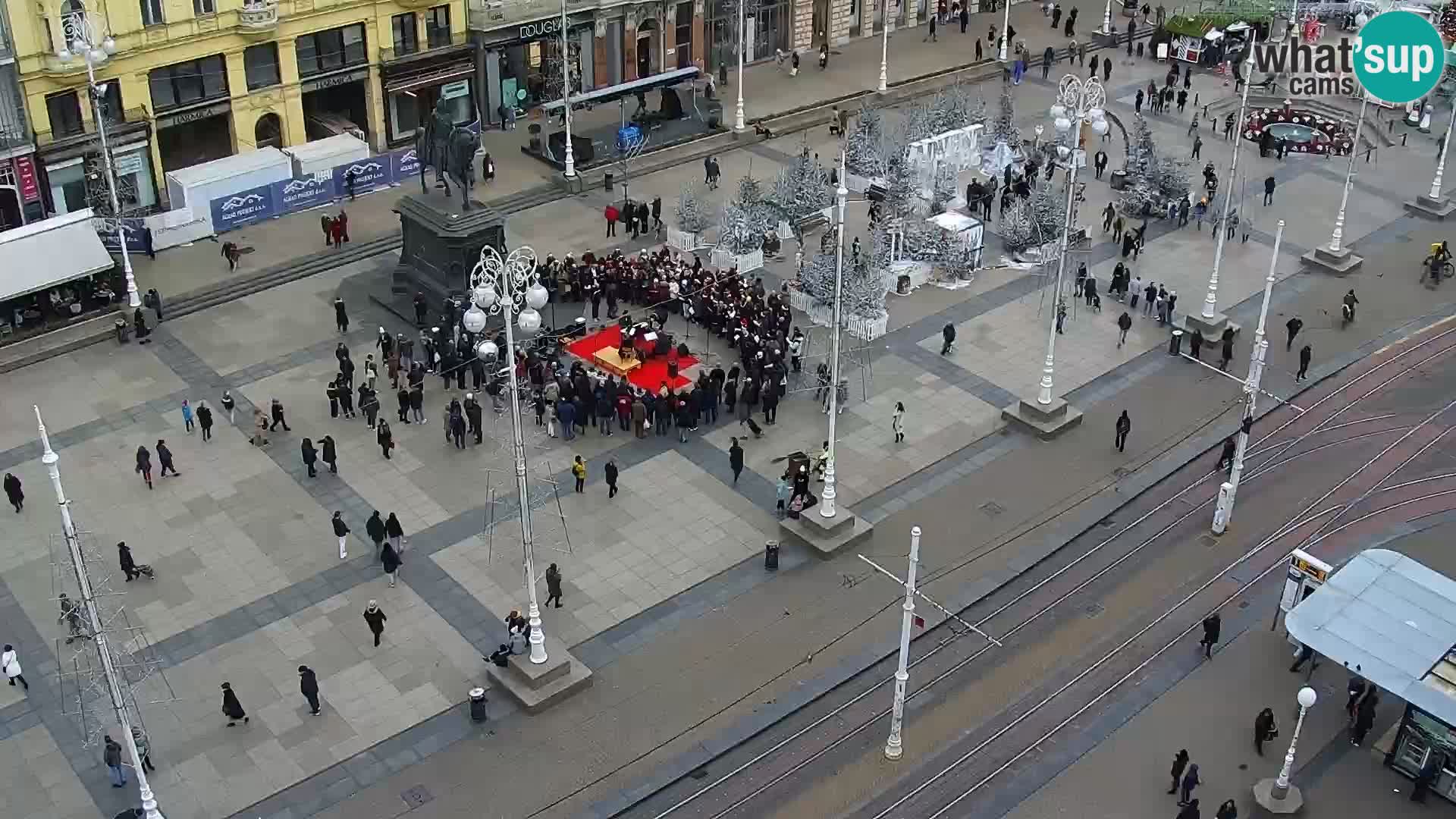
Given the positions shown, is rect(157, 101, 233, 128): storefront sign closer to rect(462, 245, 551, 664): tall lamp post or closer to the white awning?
the white awning

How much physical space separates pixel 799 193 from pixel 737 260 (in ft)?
14.9

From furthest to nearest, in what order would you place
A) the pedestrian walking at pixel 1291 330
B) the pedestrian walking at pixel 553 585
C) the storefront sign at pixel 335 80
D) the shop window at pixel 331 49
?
the storefront sign at pixel 335 80 → the shop window at pixel 331 49 → the pedestrian walking at pixel 1291 330 → the pedestrian walking at pixel 553 585

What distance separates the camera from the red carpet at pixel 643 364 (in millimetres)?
43000

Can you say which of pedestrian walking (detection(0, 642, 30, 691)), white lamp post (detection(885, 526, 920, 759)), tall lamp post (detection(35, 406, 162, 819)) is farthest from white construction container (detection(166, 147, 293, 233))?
white lamp post (detection(885, 526, 920, 759))

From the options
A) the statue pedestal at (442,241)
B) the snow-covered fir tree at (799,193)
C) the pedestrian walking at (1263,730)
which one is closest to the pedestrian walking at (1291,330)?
the snow-covered fir tree at (799,193)

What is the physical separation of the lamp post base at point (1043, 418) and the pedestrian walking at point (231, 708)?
72.0 ft

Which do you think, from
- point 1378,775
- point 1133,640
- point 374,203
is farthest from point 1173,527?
point 374,203

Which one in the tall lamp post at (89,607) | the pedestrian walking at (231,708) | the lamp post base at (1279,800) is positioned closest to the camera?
the tall lamp post at (89,607)

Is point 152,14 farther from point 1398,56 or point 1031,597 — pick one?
point 1398,56

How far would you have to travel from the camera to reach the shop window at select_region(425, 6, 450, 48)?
2288 inches

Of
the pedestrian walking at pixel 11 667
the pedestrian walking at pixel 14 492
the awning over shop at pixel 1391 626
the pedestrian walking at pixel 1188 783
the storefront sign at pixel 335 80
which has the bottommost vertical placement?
the pedestrian walking at pixel 1188 783

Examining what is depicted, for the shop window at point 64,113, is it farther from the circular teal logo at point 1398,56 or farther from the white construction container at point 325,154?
the circular teal logo at point 1398,56

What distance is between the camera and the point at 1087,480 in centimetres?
3931

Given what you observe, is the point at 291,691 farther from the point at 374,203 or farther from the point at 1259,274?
the point at 1259,274
